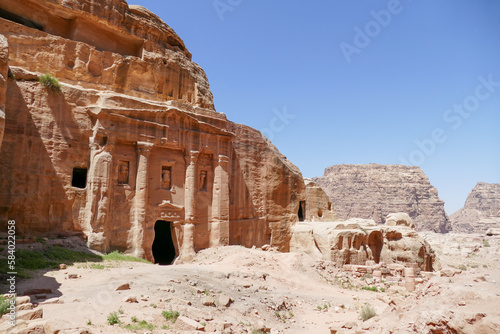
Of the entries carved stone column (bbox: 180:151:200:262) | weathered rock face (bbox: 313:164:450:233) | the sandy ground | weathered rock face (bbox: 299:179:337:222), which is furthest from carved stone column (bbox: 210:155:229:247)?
weathered rock face (bbox: 313:164:450:233)

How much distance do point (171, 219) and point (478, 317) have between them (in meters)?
18.1

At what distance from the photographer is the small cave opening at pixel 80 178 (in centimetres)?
1967

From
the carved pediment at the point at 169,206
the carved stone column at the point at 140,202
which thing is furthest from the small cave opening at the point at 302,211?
the carved stone column at the point at 140,202

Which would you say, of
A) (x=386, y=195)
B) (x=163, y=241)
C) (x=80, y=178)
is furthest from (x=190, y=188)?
(x=386, y=195)

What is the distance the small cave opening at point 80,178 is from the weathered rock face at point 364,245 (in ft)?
50.7

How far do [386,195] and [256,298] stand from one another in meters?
117

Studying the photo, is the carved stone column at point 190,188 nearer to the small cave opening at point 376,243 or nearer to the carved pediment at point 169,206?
the carved pediment at point 169,206

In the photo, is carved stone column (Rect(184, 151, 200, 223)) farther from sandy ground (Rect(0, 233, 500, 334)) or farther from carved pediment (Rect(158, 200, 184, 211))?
sandy ground (Rect(0, 233, 500, 334))

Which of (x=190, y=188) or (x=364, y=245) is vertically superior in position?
(x=190, y=188)

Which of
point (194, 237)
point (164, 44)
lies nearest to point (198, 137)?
point (194, 237)

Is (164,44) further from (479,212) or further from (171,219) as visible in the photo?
(479,212)

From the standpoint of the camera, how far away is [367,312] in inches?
508

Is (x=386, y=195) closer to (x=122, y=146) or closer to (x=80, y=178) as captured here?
(x=122, y=146)

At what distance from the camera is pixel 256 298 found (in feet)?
48.9
